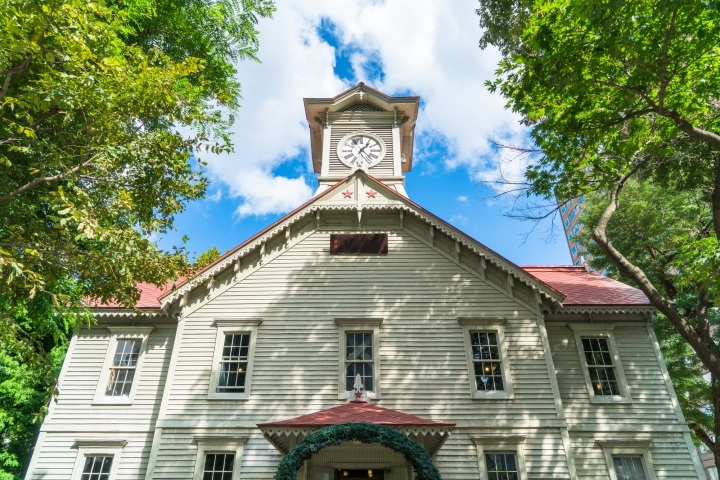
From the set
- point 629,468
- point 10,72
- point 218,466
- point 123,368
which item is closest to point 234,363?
point 218,466

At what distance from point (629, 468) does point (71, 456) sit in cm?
1564

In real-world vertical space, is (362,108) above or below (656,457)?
above

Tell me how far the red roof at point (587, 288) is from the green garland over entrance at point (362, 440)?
7324 mm

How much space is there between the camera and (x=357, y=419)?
35.7ft

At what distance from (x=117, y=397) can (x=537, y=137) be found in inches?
573

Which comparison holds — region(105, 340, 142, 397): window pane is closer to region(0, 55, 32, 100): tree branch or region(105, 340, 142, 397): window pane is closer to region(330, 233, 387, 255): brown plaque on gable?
region(330, 233, 387, 255): brown plaque on gable

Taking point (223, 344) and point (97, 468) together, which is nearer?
point (97, 468)

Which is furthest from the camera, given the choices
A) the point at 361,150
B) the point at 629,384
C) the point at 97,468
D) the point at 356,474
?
the point at 361,150

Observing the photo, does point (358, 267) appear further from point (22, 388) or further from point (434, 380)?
point (22, 388)

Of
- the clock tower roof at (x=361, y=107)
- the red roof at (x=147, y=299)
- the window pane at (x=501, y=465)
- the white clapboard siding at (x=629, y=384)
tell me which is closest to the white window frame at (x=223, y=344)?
the red roof at (x=147, y=299)

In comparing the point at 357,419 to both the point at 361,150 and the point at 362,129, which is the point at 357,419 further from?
the point at 362,129

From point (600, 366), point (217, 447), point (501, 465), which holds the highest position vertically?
point (600, 366)

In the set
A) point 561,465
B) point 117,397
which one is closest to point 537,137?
point 561,465

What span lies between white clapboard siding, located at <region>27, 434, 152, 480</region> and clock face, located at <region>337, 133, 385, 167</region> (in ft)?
39.5
